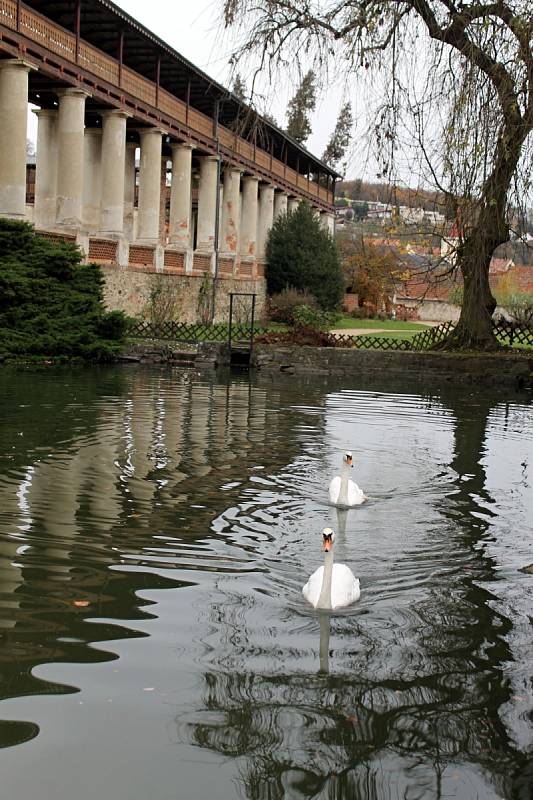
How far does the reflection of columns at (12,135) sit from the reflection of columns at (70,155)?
134 inches

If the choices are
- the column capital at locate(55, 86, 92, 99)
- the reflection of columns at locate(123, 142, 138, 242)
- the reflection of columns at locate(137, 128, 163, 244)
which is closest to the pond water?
the column capital at locate(55, 86, 92, 99)

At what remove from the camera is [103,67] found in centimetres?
3003

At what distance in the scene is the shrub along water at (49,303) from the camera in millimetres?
22156

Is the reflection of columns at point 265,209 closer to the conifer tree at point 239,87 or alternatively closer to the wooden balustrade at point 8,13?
the wooden balustrade at point 8,13

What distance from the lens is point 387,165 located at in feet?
41.9

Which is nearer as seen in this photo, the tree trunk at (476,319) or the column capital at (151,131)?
the tree trunk at (476,319)

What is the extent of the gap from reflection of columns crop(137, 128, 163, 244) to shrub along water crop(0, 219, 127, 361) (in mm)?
10805

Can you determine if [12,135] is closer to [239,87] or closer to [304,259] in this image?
[239,87]

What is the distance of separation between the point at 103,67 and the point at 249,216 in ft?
66.5

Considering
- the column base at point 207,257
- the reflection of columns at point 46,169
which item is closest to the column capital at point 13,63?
the reflection of columns at point 46,169

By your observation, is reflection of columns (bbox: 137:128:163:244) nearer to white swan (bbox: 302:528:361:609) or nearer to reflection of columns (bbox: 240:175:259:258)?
reflection of columns (bbox: 240:175:259:258)

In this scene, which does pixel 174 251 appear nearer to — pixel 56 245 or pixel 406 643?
pixel 56 245

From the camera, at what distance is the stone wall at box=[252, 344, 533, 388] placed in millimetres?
22781

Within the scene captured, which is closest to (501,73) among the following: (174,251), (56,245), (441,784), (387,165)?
(387,165)
